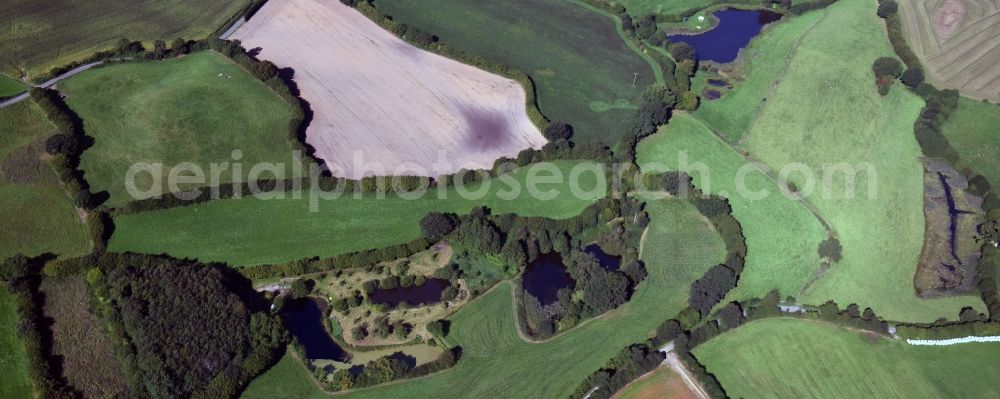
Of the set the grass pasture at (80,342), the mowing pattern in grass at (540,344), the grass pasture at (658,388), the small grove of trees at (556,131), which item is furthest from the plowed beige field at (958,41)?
the grass pasture at (80,342)

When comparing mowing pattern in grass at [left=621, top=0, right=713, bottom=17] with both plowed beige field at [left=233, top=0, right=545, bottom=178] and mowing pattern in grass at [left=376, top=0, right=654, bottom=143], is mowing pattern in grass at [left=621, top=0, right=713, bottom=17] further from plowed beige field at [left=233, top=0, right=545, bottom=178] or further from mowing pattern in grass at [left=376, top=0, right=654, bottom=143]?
plowed beige field at [left=233, top=0, right=545, bottom=178]

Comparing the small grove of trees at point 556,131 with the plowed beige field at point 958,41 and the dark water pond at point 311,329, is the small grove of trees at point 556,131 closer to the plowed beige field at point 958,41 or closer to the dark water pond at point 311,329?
the dark water pond at point 311,329

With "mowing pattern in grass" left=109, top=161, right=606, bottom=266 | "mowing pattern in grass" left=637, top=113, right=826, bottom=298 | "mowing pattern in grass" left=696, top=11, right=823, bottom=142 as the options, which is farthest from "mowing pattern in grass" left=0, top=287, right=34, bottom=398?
"mowing pattern in grass" left=696, top=11, right=823, bottom=142

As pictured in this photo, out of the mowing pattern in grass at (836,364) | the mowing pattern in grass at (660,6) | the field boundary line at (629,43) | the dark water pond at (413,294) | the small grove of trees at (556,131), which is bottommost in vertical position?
the dark water pond at (413,294)

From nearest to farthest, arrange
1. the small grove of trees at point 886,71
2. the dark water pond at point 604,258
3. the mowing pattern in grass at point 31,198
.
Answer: the mowing pattern in grass at point 31,198, the dark water pond at point 604,258, the small grove of trees at point 886,71

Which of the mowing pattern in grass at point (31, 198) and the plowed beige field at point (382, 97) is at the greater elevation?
the plowed beige field at point (382, 97)

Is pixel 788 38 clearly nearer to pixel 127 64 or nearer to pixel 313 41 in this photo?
pixel 313 41
